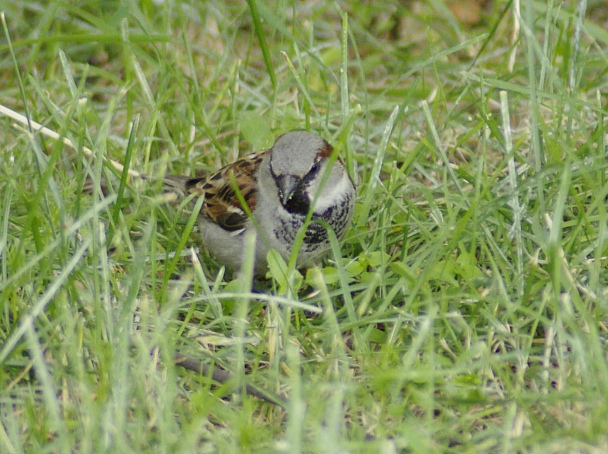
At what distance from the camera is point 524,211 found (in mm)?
3182

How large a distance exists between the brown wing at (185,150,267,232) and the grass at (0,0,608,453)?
0.22 meters

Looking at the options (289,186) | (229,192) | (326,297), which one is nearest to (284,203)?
(289,186)

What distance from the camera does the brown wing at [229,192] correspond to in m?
3.57

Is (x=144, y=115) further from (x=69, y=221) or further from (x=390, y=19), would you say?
(x=390, y=19)

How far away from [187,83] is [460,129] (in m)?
1.51

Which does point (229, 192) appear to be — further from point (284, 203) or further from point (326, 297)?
point (326, 297)

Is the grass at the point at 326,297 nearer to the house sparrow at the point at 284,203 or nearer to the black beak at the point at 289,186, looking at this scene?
the house sparrow at the point at 284,203

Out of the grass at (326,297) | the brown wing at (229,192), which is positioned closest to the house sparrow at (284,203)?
the brown wing at (229,192)

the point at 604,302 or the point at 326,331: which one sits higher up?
the point at 604,302

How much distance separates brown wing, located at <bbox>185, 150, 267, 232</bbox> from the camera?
140 inches

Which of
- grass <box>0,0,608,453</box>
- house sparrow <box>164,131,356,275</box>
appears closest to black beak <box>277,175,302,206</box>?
house sparrow <box>164,131,356,275</box>

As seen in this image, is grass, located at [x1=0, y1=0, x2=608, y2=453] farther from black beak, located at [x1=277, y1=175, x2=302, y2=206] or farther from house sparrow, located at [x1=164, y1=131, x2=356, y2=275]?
black beak, located at [x1=277, y1=175, x2=302, y2=206]

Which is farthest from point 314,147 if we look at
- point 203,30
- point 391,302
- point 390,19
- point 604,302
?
point 390,19

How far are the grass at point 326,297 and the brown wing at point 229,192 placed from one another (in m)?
0.22
